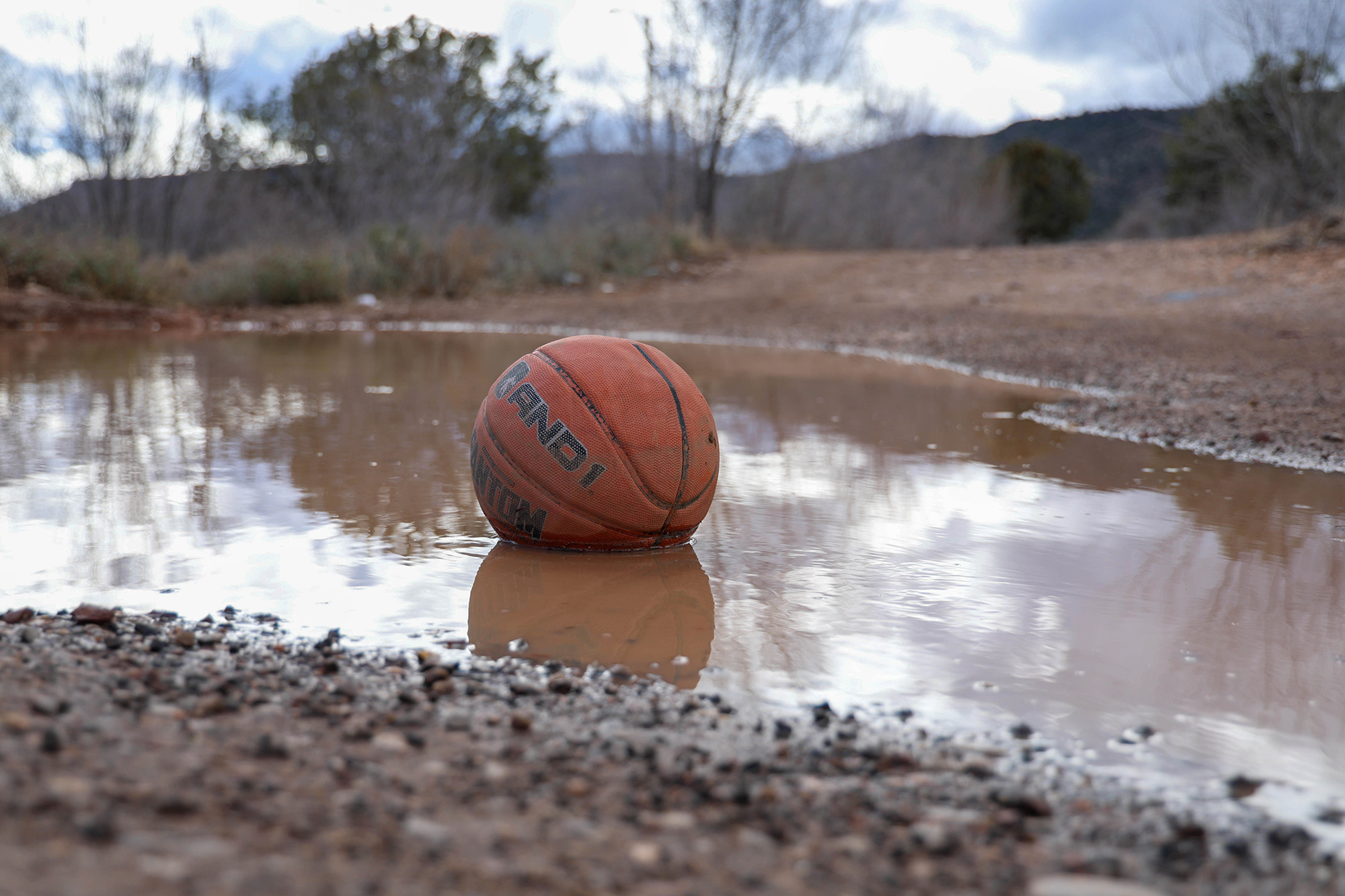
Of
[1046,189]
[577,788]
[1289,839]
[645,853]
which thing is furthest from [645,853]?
[1046,189]

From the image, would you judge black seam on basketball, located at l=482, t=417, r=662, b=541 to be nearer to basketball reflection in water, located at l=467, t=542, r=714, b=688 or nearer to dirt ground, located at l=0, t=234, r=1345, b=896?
basketball reflection in water, located at l=467, t=542, r=714, b=688

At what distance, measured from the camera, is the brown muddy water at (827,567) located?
2.85m

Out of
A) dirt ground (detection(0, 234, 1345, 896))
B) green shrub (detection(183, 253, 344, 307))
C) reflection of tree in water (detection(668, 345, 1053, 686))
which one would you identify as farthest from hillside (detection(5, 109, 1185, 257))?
dirt ground (detection(0, 234, 1345, 896))

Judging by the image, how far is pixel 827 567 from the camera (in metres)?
3.97

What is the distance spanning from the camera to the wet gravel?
174cm

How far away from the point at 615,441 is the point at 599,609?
0.78 meters

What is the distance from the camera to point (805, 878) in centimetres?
181

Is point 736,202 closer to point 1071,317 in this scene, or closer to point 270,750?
point 1071,317

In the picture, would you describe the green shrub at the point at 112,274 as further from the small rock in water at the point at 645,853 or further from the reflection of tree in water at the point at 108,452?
the small rock in water at the point at 645,853

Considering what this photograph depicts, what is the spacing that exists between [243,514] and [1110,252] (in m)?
17.6

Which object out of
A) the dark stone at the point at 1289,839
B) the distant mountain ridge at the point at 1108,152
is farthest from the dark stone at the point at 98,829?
the distant mountain ridge at the point at 1108,152

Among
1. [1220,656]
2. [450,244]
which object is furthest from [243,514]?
[450,244]

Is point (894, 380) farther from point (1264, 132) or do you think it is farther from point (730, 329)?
point (1264, 132)

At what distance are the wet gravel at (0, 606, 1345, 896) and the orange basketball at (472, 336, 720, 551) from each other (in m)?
1.30
